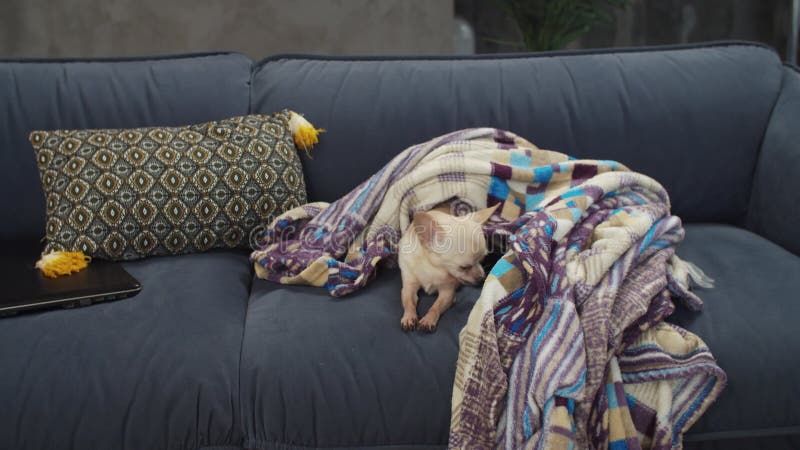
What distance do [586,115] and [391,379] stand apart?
3.51 feet

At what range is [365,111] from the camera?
6.23 feet

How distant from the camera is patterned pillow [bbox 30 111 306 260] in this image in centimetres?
166

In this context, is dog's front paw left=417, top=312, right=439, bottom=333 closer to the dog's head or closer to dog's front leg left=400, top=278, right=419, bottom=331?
dog's front leg left=400, top=278, right=419, bottom=331

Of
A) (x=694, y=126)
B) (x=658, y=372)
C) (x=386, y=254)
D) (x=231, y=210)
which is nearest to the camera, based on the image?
(x=658, y=372)

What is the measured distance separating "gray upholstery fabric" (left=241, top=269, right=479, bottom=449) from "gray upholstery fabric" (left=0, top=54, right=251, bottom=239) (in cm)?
92

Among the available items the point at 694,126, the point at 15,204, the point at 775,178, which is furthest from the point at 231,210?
the point at 775,178

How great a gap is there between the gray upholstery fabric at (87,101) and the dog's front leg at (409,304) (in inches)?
33.1

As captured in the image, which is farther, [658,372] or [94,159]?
[94,159]

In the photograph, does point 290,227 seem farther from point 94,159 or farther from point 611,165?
point 611,165

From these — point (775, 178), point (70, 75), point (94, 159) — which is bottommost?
point (775, 178)

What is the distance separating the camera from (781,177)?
175 centimetres

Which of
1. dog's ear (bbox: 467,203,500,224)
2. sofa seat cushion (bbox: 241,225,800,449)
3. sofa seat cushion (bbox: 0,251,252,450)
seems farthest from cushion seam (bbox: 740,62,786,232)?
sofa seat cushion (bbox: 0,251,252,450)

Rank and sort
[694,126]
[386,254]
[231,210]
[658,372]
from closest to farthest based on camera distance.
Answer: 1. [658,372]
2. [386,254]
3. [231,210]
4. [694,126]

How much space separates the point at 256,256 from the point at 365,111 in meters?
0.56
